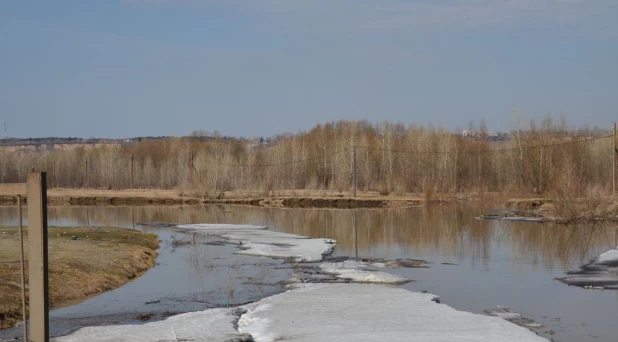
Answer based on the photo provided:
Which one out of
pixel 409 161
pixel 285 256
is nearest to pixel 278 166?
pixel 409 161

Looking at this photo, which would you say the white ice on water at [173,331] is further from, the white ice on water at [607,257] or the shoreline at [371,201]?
the shoreline at [371,201]

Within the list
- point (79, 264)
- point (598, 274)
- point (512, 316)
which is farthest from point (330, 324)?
point (598, 274)

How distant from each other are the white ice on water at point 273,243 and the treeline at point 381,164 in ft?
73.5

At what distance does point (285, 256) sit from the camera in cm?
2077

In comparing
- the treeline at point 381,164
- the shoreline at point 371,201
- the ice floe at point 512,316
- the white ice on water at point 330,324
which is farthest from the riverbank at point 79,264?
the treeline at point 381,164

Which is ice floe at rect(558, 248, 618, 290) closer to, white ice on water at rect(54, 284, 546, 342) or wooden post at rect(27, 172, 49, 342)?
white ice on water at rect(54, 284, 546, 342)

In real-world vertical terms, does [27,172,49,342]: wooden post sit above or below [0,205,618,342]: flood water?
above

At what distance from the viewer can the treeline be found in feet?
182

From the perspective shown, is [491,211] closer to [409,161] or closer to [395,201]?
[395,201]

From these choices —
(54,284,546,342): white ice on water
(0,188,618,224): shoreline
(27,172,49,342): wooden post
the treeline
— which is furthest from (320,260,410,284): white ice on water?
the treeline

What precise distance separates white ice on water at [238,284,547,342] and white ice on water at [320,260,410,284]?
1594 millimetres

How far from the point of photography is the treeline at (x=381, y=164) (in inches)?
2181

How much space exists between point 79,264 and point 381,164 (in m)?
56.1

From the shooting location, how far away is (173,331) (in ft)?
35.9
